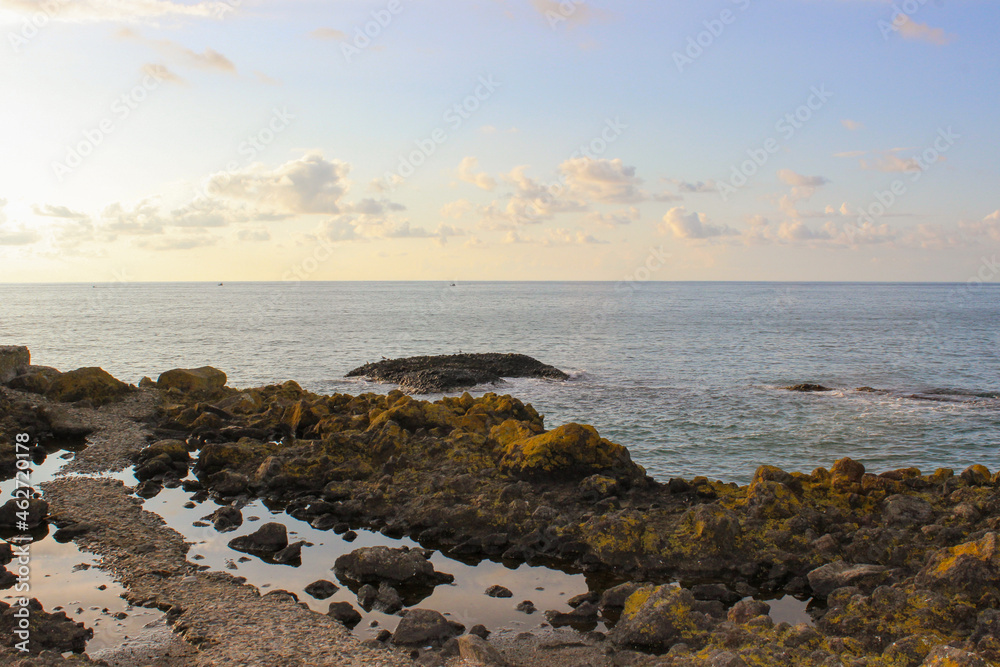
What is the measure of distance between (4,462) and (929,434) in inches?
1325

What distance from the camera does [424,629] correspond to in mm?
11375

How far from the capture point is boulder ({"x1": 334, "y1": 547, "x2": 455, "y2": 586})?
540 inches

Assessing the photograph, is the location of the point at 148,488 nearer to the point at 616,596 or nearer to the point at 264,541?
the point at 264,541

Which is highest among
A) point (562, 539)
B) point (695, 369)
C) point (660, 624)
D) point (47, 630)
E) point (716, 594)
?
point (695, 369)

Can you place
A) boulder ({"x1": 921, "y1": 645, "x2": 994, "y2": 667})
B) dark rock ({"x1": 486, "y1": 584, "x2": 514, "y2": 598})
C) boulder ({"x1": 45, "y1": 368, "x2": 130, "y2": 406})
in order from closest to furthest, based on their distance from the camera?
boulder ({"x1": 921, "y1": 645, "x2": 994, "y2": 667}) < dark rock ({"x1": 486, "y1": 584, "x2": 514, "y2": 598}) < boulder ({"x1": 45, "y1": 368, "x2": 130, "y2": 406})

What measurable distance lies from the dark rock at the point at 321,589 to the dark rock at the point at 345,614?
829mm

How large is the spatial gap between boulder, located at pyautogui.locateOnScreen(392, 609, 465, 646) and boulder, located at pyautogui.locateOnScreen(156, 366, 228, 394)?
24.8m

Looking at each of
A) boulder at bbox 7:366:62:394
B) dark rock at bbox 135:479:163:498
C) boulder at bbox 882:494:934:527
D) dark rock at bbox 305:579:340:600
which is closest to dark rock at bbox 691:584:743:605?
boulder at bbox 882:494:934:527

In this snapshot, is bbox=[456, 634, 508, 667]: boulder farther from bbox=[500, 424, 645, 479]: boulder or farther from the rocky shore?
bbox=[500, 424, 645, 479]: boulder

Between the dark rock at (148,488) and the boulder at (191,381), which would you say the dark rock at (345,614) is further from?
the boulder at (191,381)

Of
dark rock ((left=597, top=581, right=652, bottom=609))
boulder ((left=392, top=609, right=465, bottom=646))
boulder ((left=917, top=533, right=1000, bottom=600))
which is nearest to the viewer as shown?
boulder ((left=392, top=609, right=465, bottom=646))

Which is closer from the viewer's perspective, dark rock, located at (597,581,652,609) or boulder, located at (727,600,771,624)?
boulder, located at (727,600,771,624)

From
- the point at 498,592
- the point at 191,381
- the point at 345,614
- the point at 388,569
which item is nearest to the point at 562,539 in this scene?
the point at 498,592

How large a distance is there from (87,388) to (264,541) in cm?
2022
